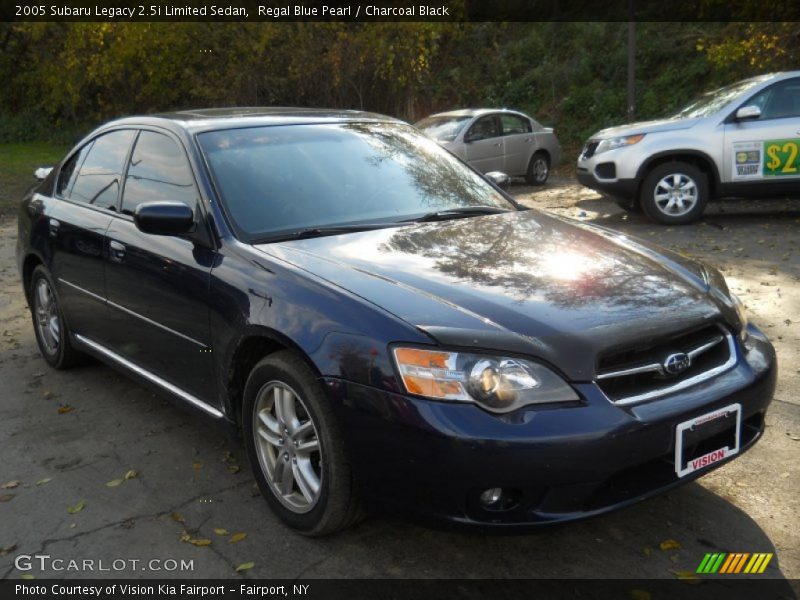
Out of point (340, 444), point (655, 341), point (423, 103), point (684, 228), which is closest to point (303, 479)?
point (340, 444)

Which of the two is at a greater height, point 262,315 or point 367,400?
point 262,315

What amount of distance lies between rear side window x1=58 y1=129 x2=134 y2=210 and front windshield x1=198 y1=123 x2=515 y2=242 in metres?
0.84

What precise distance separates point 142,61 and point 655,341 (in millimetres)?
25376

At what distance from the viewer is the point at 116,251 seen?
14.3ft

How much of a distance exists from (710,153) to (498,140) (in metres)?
5.82

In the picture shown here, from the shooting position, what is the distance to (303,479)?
10.7 feet

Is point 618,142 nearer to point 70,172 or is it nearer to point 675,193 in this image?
point 675,193

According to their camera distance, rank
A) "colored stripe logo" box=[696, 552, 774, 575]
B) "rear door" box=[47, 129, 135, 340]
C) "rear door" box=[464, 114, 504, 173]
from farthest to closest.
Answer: "rear door" box=[464, 114, 504, 173] < "rear door" box=[47, 129, 135, 340] < "colored stripe logo" box=[696, 552, 774, 575]

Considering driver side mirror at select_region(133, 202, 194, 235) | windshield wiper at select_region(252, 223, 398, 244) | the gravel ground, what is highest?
driver side mirror at select_region(133, 202, 194, 235)

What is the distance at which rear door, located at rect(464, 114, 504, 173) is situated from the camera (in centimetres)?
1484

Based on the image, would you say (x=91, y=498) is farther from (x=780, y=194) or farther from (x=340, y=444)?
(x=780, y=194)

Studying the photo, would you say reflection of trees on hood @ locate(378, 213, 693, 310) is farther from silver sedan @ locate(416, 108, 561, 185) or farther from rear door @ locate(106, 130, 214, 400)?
silver sedan @ locate(416, 108, 561, 185)

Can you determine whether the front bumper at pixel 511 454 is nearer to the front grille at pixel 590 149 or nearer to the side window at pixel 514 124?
the front grille at pixel 590 149

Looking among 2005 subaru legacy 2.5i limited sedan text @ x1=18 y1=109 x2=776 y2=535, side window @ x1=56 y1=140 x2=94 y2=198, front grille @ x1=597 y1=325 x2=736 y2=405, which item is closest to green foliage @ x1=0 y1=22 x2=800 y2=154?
side window @ x1=56 y1=140 x2=94 y2=198
